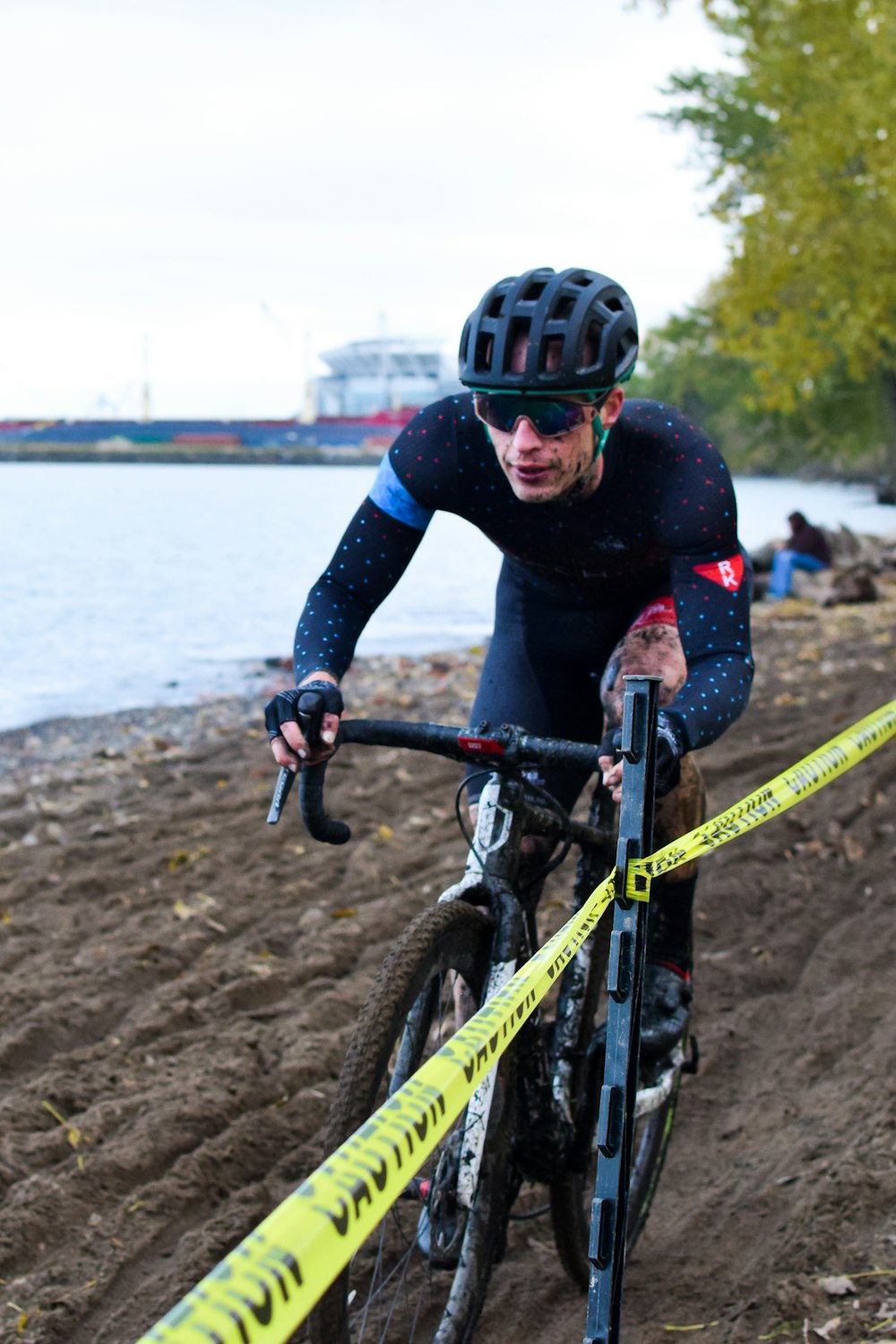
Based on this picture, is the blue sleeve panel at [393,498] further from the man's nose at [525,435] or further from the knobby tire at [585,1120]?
the knobby tire at [585,1120]

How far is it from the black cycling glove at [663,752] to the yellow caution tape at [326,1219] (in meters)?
0.78

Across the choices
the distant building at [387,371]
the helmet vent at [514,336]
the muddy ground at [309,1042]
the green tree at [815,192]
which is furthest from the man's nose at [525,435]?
the distant building at [387,371]

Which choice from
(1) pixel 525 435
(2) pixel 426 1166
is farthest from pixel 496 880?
(1) pixel 525 435

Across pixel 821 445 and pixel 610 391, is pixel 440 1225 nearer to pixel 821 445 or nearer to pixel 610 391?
pixel 610 391

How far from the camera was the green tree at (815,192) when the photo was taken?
19406mm

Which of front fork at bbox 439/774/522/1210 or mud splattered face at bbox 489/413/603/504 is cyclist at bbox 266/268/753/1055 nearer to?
mud splattered face at bbox 489/413/603/504

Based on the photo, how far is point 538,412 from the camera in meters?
3.34

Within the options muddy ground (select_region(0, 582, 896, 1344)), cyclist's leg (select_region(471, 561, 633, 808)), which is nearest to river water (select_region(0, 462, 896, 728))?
muddy ground (select_region(0, 582, 896, 1344))

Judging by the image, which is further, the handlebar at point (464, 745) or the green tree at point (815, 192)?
the green tree at point (815, 192)

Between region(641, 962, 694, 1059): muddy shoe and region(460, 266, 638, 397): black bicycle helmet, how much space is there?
62.9 inches

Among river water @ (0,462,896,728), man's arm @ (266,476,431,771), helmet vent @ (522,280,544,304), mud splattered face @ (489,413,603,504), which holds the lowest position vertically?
river water @ (0,462,896,728)

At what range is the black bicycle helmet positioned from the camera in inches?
128

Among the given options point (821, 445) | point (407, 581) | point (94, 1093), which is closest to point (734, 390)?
point (821, 445)

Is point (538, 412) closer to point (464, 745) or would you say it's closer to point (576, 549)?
point (576, 549)
